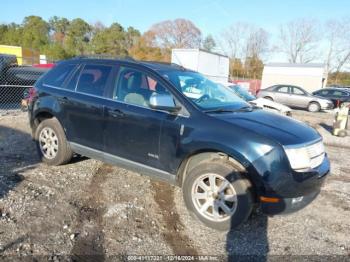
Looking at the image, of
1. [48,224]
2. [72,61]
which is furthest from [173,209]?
[72,61]

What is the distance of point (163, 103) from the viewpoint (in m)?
3.83

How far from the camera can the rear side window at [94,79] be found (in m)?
4.56

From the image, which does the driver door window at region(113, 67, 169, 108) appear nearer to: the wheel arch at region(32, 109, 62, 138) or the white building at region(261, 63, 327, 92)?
the wheel arch at region(32, 109, 62, 138)

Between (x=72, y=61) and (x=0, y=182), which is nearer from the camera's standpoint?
(x=0, y=182)

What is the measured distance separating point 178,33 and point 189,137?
210 feet

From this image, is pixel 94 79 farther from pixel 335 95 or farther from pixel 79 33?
pixel 79 33

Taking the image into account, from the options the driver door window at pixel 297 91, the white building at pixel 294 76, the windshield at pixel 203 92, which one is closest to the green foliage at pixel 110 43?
the white building at pixel 294 76

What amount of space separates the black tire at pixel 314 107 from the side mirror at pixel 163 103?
1696cm

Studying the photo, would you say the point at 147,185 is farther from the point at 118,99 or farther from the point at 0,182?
the point at 0,182

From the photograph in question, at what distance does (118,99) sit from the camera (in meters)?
4.35

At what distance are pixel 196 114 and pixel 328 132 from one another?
920 centimetres

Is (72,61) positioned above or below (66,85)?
above

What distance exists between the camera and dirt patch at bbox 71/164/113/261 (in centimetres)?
306

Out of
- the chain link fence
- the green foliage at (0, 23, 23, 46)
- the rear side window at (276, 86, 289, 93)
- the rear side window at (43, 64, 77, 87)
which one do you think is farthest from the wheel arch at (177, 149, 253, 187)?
the green foliage at (0, 23, 23, 46)
